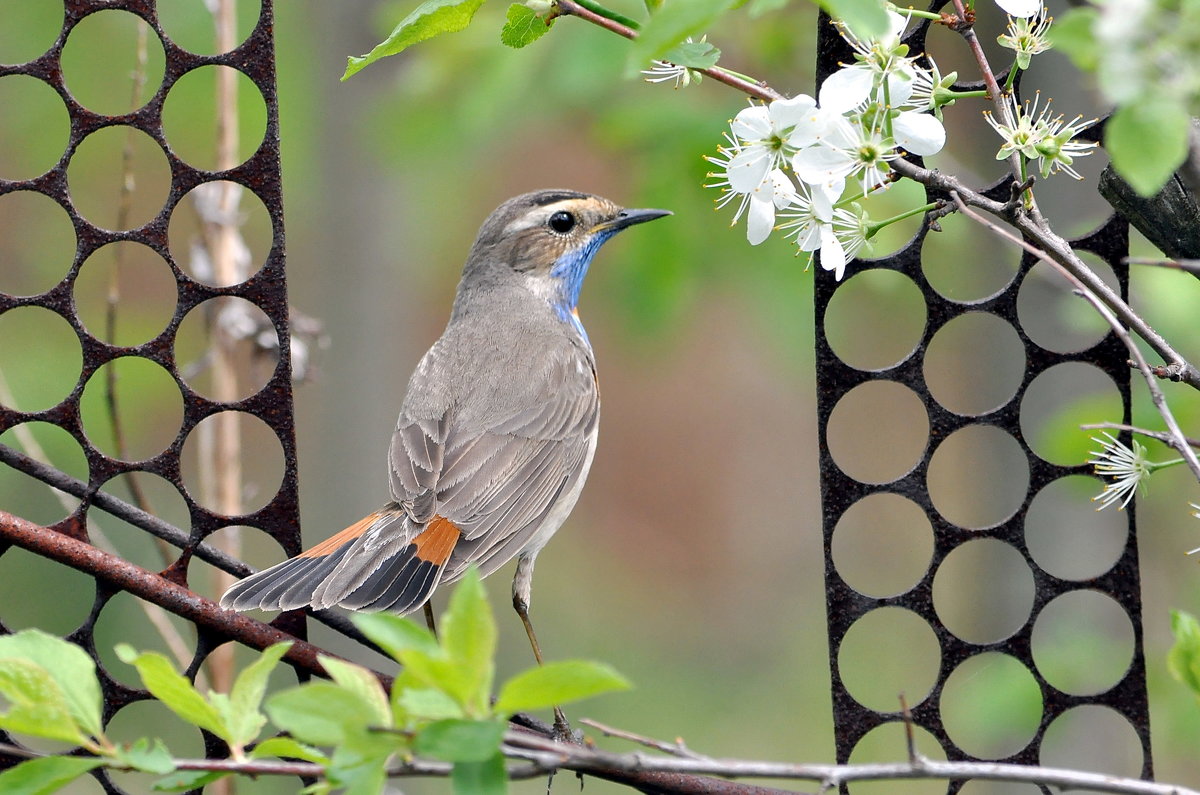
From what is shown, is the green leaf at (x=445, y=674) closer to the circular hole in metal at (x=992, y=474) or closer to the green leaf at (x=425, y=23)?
the green leaf at (x=425, y=23)

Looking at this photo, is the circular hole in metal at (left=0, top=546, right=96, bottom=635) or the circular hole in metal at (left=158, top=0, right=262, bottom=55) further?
the circular hole in metal at (left=0, top=546, right=96, bottom=635)

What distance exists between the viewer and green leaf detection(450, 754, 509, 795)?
153cm

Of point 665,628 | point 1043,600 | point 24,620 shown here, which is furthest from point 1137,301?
point 665,628

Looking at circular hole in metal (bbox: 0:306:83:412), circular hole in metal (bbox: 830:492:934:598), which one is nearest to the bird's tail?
circular hole in metal (bbox: 0:306:83:412)

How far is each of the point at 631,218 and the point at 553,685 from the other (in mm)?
2983

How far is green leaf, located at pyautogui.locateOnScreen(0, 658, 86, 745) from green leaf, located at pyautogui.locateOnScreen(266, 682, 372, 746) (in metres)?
0.33

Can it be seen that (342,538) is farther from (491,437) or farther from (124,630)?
(124,630)

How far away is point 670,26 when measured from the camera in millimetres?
1598

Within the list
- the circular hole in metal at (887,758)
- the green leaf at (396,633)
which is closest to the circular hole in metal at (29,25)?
the green leaf at (396,633)

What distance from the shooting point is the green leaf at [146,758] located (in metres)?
1.62

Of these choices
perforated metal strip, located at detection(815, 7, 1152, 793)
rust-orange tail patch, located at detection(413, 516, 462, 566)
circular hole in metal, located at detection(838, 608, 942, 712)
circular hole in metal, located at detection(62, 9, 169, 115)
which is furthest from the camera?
circular hole in metal, located at detection(838, 608, 942, 712)

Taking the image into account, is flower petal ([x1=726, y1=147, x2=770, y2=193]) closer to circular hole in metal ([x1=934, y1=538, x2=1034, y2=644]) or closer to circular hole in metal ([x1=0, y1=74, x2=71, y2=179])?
circular hole in metal ([x1=934, y1=538, x2=1034, y2=644])

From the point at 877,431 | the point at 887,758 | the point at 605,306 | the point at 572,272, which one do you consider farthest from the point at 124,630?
the point at 877,431

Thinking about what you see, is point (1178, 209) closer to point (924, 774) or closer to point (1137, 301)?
point (924, 774)
